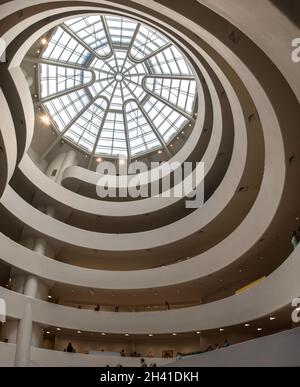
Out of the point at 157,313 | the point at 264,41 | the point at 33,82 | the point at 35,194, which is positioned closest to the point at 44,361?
the point at 157,313

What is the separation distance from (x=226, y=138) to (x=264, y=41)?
18.5 metres

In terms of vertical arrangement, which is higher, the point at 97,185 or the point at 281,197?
the point at 97,185

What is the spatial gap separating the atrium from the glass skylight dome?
5.5 inches

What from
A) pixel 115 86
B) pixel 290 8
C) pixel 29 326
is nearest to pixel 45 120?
pixel 115 86

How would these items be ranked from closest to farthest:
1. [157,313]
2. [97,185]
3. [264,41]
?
[264,41] → [157,313] → [97,185]

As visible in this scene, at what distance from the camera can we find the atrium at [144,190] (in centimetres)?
1745

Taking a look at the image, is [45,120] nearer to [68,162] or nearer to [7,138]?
[68,162]

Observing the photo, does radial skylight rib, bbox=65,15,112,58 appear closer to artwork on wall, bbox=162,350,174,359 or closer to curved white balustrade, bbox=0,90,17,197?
curved white balustrade, bbox=0,90,17,197

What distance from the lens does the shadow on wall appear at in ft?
21.0

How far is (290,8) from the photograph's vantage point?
6.44m

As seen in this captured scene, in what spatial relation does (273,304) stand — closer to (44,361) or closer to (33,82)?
(44,361)

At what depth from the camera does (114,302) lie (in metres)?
32.9

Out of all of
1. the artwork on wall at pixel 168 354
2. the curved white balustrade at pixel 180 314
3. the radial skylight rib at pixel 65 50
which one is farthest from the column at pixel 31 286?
the radial skylight rib at pixel 65 50

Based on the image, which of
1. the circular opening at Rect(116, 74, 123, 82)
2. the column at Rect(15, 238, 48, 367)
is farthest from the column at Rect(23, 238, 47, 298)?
the circular opening at Rect(116, 74, 123, 82)
